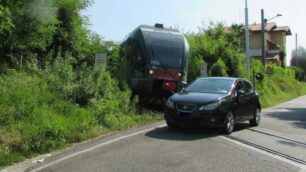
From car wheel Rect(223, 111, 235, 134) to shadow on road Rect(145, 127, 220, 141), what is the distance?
257mm

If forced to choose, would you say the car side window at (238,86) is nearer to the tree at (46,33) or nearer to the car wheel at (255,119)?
the car wheel at (255,119)

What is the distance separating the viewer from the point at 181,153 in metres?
10.7

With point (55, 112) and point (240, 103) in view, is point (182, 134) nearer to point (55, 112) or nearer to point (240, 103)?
point (240, 103)

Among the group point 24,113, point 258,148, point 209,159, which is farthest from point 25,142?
point 258,148


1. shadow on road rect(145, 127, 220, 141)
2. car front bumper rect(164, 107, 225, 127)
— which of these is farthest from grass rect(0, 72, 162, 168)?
car front bumper rect(164, 107, 225, 127)

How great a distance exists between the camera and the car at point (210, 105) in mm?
13469

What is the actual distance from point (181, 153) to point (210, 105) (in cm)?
314

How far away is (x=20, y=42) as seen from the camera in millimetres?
19797

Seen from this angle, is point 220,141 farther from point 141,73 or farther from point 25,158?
point 141,73

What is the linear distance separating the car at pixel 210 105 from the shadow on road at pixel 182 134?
233mm

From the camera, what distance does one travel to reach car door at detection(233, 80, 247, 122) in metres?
14.9

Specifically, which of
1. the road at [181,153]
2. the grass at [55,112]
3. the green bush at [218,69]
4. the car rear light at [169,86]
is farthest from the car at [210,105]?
the green bush at [218,69]

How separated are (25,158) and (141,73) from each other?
10.1 meters

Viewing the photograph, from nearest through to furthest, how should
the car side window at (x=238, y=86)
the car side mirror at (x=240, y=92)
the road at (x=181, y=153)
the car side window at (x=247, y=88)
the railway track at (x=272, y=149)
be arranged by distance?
the road at (x=181, y=153) → the railway track at (x=272, y=149) → the car side mirror at (x=240, y=92) → the car side window at (x=238, y=86) → the car side window at (x=247, y=88)
